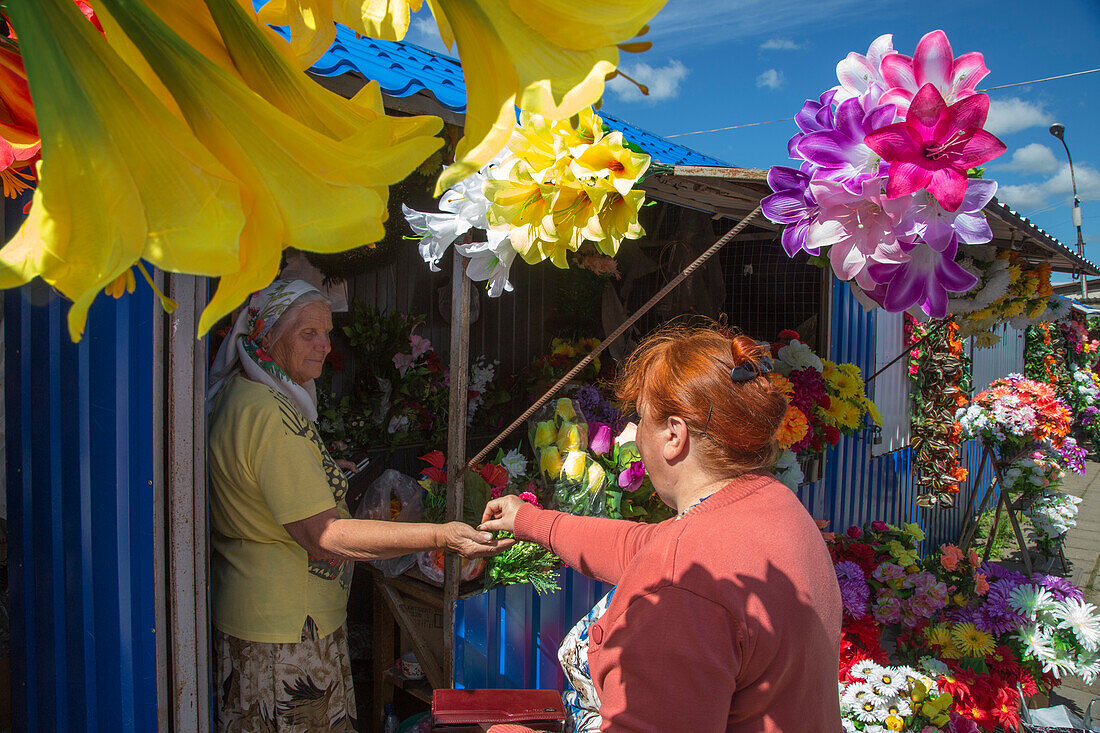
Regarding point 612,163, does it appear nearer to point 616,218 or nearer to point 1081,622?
point 616,218

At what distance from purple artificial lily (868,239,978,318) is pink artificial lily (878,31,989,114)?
249 millimetres

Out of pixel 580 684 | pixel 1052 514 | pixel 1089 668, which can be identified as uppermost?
pixel 580 684

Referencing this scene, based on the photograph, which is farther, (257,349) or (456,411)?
(456,411)

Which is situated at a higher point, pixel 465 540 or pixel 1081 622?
pixel 465 540

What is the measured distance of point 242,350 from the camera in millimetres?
1854

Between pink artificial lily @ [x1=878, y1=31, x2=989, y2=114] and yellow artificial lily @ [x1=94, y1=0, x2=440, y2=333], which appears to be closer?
yellow artificial lily @ [x1=94, y1=0, x2=440, y2=333]

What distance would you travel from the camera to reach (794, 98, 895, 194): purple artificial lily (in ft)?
3.41

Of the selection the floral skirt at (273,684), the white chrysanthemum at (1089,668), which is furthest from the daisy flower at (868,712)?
the floral skirt at (273,684)

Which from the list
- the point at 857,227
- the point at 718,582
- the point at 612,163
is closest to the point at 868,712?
the point at 718,582

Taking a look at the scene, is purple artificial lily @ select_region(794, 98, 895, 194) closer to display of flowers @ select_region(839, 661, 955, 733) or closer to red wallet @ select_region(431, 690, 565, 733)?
red wallet @ select_region(431, 690, 565, 733)

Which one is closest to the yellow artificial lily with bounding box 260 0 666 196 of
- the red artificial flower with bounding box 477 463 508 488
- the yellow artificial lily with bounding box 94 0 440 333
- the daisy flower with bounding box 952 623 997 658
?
the yellow artificial lily with bounding box 94 0 440 333

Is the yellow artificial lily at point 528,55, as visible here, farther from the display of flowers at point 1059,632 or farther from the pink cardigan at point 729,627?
the display of flowers at point 1059,632

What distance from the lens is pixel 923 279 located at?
1.16 meters

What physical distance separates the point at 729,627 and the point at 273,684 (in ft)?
4.51
